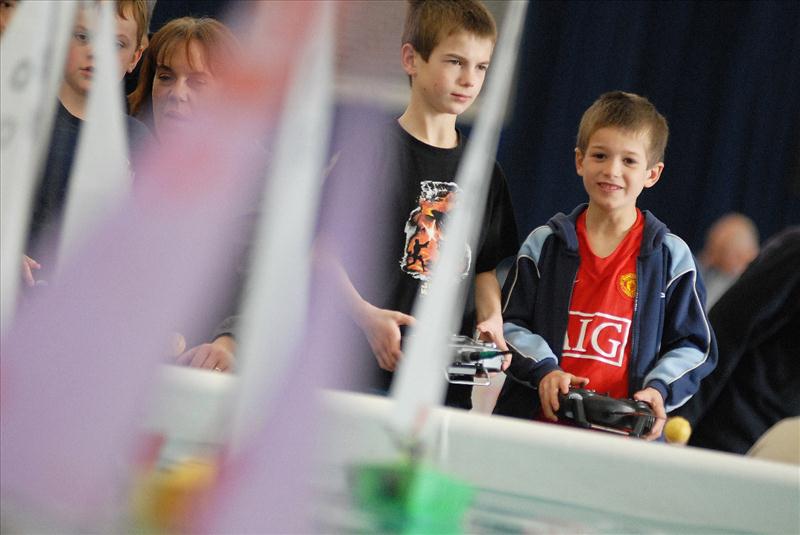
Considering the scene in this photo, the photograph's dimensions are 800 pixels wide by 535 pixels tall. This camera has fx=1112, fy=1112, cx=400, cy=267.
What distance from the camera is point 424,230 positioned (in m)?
1.40

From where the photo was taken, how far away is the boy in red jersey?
4.47 ft

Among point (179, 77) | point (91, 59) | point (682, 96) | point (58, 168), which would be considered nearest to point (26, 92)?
point (91, 59)

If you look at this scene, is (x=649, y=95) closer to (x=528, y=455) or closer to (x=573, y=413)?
(x=573, y=413)

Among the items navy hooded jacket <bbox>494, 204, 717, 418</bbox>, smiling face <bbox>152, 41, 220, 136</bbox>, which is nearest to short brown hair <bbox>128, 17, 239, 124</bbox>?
smiling face <bbox>152, 41, 220, 136</bbox>

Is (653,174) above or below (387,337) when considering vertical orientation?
above

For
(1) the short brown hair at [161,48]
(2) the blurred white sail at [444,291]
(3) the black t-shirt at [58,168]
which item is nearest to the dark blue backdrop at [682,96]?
(1) the short brown hair at [161,48]

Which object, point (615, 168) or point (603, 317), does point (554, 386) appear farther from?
point (615, 168)

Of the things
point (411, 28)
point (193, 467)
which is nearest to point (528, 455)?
point (193, 467)

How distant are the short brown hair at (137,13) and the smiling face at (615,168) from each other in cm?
59

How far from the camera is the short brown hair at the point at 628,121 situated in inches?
58.3

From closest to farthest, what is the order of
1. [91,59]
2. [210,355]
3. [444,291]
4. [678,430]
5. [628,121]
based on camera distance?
[444,291] < [210,355] < [678,430] < [91,59] < [628,121]

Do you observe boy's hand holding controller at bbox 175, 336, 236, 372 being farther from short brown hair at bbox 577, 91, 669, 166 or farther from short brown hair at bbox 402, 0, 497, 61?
short brown hair at bbox 577, 91, 669, 166

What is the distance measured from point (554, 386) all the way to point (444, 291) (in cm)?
85

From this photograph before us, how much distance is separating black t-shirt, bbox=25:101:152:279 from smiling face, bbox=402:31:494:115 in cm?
39
